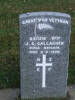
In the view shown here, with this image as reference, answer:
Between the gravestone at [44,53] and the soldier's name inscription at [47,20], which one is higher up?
the soldier's name inscription at [47,20]

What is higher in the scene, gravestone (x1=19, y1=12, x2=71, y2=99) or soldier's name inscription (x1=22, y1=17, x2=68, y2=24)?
soldier's name inscription (x1=22, y1=17, x2=68, y2=24)

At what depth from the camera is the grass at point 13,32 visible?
5.68 meters

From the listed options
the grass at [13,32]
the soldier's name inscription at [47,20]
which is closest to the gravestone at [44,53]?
the soldier's name inscription at [47,20]

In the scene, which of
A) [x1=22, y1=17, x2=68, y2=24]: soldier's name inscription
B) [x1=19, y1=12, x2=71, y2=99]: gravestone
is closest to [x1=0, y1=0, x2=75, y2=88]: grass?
[x1=19, y1=12, x2=71, y2=99]: gravestone

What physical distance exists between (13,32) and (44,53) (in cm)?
299

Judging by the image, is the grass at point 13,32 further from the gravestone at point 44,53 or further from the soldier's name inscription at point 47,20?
the soldier's name inscription at point 47,20

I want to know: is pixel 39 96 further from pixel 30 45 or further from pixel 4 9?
pixel 4 9

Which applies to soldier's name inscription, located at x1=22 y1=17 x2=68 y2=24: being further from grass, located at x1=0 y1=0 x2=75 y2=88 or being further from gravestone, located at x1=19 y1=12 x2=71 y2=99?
grass, located at x1=0 y1=0 x2=75 y2=88

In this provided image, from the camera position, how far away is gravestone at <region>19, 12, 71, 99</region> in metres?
4.42

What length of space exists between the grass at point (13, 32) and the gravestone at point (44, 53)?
2.45 feet

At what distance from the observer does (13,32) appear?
7.48m

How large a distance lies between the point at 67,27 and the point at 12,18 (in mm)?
4111

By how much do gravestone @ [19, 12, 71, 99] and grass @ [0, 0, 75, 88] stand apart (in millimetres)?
748

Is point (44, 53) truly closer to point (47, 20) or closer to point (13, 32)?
point (47, 20)
